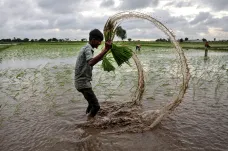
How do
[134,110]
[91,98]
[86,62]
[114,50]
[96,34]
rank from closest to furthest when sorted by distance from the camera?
1. [96,34]
2. [86,62]
3. [91,98]
4. [114,50]
5. [134,110]

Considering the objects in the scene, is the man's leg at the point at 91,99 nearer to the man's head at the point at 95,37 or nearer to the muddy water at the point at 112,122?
the muddy water at the point at 112,122

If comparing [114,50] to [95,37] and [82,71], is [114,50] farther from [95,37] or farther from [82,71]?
[82,71]

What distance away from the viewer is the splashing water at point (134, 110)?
13.8ft

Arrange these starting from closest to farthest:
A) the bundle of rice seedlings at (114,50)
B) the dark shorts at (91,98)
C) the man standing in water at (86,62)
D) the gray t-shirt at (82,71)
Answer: the man standing in water at (86,62), the gray t-shirt at (82,71), the dark shorts at (91,98), the bundle of rice seedlings at (114,50)

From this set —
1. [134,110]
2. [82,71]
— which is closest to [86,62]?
[82,71]

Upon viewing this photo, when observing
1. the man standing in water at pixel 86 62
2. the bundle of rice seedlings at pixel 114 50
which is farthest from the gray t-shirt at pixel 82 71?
the bundle of rice seedlings at pixel 114 50

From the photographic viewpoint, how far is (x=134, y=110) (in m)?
5.59

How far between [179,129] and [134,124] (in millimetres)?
866

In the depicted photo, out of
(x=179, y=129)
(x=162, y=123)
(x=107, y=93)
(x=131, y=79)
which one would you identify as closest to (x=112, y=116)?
(x=162, y=123)

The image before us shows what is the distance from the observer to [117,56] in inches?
191

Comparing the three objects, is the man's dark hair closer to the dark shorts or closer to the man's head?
the man's head

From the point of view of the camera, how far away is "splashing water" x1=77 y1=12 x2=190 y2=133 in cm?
420

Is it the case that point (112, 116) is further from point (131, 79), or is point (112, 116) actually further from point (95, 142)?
point (131, 79)

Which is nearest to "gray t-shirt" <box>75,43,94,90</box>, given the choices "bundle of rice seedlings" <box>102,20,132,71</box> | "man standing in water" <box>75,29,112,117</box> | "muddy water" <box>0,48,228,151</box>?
"man standing in water" <box>75,29,112,117</box>
